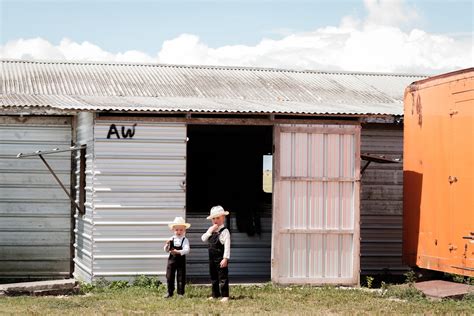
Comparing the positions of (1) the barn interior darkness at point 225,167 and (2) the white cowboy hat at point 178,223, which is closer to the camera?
(2) the white cowboy hat at point 178,223

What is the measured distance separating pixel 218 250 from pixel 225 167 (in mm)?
8340

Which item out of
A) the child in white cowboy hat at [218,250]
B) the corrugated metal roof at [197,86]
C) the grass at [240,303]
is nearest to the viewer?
the grass at [240,303]

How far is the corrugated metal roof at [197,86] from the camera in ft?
60.5

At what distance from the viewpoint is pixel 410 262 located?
16062mm

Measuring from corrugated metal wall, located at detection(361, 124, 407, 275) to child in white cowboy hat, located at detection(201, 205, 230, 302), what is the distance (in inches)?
207

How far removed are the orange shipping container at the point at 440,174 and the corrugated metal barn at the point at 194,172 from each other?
3.30 ft

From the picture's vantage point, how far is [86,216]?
16641 mm

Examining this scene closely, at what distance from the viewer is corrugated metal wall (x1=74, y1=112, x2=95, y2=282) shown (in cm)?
1617

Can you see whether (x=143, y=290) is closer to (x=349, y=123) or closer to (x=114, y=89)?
(x=349, y=123)

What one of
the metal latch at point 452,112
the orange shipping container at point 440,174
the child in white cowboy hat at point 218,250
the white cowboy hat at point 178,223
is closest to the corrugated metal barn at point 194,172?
the orange shipping container at point 440,174

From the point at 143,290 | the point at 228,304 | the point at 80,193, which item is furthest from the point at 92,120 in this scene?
the point at 228,304

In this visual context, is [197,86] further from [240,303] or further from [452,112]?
[240,303]

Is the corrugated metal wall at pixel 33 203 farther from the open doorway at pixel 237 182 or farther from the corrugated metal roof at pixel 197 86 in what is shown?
the open doorway at pixel 237 182

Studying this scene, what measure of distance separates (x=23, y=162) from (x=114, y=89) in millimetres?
3354
